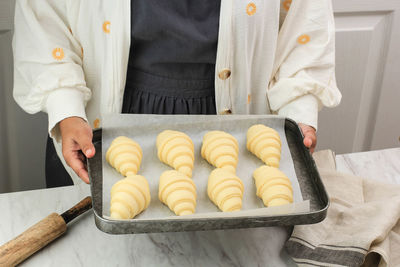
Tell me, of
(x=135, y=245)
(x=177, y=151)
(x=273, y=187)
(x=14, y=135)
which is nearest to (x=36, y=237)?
(x=135, y=245)

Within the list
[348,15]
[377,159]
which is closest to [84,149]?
[377,159]

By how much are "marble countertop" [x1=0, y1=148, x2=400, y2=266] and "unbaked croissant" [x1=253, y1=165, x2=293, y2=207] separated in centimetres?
9

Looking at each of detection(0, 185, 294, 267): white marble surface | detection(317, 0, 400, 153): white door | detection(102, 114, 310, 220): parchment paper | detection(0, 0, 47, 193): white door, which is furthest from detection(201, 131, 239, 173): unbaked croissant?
detection(317, 0, 400, 153): white door

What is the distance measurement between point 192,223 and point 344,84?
128cm

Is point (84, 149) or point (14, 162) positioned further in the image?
point (14, 162)

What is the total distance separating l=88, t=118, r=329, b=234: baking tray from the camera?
27.6 inches

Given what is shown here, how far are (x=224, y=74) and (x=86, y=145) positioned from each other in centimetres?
34

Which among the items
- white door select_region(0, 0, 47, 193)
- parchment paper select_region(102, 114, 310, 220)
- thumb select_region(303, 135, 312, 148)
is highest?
thumb select_region(303, 135, 312, 148)

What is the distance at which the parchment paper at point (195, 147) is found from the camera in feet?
2.78

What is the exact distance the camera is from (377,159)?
119cm

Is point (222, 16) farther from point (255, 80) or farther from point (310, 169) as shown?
point (310, 169)

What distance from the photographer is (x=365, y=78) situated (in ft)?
5.95

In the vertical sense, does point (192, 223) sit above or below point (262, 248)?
above

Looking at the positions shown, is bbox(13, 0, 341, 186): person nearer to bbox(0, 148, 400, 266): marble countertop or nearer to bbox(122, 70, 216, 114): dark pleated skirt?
bbox(122, 70, 216, 114): dark pleated skirt
